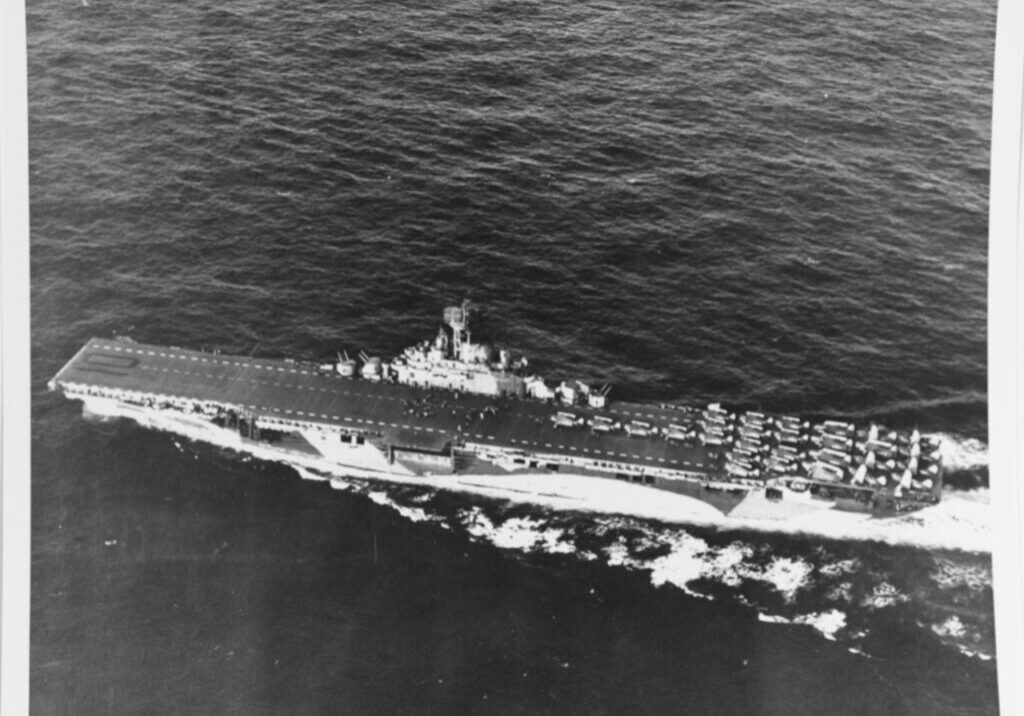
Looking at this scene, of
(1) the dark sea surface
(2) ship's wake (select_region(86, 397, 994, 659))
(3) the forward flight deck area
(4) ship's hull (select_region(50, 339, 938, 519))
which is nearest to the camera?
(1) the dark sea surface

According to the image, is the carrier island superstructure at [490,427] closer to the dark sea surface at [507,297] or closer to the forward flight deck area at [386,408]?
the forward flight deck area at [386,408]

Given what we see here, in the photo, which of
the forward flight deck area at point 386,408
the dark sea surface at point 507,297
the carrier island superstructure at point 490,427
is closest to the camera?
the dark sea surface at point 507,297

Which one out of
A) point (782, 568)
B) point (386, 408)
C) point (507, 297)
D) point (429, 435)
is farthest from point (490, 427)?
point (782, 568)

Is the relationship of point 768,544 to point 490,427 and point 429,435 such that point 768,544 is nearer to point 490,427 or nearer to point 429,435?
point 490,427

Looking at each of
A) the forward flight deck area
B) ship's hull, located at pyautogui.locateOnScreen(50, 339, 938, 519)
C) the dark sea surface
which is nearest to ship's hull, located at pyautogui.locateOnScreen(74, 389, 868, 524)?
ship's hull, located at pyautogui.locateOnScreen(50, 339, 938, 519)

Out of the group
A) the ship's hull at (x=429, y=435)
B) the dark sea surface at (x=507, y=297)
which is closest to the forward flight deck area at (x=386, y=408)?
the ship's hull at (x=429, y=435)

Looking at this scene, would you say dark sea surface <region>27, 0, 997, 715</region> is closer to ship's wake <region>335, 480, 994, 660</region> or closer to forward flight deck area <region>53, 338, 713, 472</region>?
ship's wake <region>335, 480, 994, 660</region>
